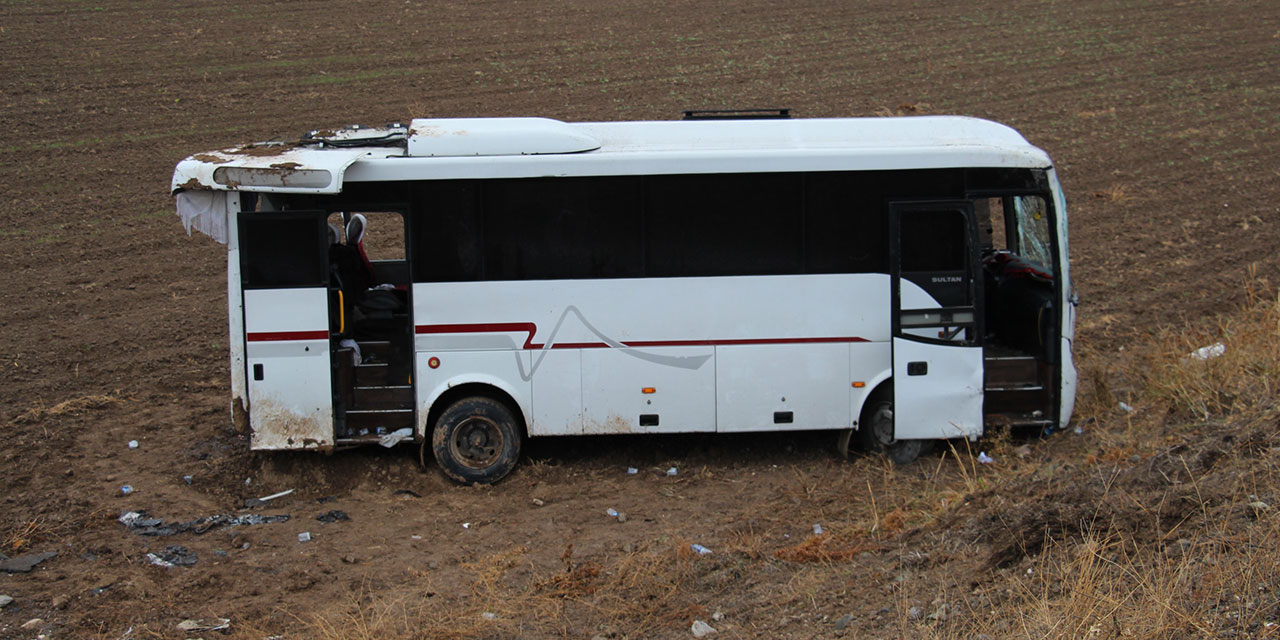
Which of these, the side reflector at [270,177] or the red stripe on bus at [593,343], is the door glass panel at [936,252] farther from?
the side reflector at [270,177]

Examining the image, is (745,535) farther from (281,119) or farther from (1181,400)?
(281,119)

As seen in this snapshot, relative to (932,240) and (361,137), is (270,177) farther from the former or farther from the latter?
(932,240)

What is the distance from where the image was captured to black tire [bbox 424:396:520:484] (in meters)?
9.20

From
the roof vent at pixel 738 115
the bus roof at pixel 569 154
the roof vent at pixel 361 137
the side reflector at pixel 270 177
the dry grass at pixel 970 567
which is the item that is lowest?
the dry grass at pixel 970 567

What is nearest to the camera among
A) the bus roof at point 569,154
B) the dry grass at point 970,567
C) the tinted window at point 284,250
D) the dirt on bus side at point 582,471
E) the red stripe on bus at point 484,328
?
the dry grass at point 970,567

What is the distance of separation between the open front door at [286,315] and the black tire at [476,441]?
36.5 inches

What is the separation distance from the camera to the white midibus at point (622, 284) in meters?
8.88

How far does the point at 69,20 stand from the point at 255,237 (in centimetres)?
2156

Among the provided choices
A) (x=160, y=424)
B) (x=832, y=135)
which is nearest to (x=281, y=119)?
(x=160, y=424)

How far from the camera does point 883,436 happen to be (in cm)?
950

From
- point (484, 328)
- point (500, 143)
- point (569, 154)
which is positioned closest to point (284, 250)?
point (484, 328)

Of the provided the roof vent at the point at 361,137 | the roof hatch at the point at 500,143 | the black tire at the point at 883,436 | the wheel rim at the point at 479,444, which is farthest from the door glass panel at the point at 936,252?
the roof vent at the point at 361,137

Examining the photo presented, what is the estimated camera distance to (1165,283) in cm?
1459

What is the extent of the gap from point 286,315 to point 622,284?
2.65 metres
